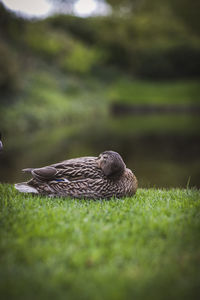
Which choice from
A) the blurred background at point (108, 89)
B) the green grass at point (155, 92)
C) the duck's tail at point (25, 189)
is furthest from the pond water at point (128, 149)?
the green grass at point (155, 92)

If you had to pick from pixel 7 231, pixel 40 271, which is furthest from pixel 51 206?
pixel 40 271

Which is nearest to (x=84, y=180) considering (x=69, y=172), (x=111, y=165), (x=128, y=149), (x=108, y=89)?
(x=69, y=172)

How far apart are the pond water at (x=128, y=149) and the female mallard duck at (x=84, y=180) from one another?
1.82 m

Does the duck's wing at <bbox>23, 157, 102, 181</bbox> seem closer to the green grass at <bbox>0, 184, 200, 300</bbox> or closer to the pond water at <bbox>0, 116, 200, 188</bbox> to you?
the green grass at <bbox>0, 184, 200, 300</bbox>

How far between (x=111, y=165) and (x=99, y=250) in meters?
1.68

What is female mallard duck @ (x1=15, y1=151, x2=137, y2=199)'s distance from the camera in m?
4.18

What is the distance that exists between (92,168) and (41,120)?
42.9 ft

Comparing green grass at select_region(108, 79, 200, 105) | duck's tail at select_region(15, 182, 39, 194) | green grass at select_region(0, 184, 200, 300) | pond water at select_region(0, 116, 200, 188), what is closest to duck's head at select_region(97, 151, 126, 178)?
green grass at select_region(0, 184, 200, 300)

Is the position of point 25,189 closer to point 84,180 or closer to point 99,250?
point 84,180

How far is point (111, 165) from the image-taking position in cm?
415

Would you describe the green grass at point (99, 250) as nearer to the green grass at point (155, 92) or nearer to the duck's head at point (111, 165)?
the duck's head at point (111, 165)

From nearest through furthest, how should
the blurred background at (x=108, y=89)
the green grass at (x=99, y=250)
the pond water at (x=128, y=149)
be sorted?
the green grass at (x=99, y=250) → the pond water at (x=128, y=149) → the blurred background at (x=108, y=89)

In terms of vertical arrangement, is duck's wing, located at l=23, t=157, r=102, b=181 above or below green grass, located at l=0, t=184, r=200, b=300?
above

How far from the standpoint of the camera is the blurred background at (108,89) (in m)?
10.6
